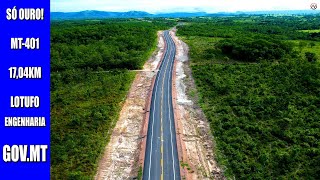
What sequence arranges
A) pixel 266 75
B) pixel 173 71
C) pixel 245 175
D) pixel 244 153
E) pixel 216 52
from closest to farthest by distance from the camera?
pixel 245 175 < pixel 244 153 < pixel 266 75 < pixel 173 71 < pixel 216 52

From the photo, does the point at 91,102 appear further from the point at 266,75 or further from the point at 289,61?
the point at 289,61

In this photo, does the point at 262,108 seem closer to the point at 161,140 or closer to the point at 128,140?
the point at 161,140

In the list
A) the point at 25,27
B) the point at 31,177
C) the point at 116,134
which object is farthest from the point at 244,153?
the point at 25,27

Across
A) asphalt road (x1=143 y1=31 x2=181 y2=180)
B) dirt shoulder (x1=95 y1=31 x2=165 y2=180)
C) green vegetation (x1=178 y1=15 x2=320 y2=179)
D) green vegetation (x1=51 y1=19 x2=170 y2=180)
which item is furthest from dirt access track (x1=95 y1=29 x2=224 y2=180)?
green vegetation (x1=178 y1=15 x2=320 y2=179)

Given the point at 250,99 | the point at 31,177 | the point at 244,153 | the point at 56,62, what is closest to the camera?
the point at 31,177

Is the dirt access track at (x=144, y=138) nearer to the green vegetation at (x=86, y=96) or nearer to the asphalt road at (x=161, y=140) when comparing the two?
the asphalt road at (x=161, y=140)

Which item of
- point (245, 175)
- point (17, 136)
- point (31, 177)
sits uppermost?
point (17, 136)

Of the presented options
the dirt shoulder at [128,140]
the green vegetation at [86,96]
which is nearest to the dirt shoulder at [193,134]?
the dirt shoulder at [128,140]

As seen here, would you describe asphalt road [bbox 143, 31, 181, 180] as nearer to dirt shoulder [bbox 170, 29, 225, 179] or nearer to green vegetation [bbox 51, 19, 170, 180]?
dirt shoulder [bbox 170, 29, 225, 179]
